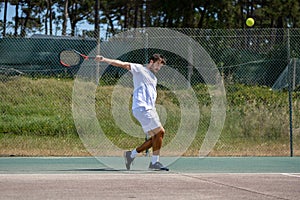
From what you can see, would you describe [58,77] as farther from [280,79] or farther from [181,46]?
[280,79]

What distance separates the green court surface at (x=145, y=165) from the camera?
12.3 m

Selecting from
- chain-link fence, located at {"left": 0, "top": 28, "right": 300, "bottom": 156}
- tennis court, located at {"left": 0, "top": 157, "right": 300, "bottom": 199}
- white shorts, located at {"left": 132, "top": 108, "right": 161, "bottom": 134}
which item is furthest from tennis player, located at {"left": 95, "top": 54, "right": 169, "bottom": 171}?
chain-link fence, located at {"left": 0, "top": 28, "right": 300, "bottom": 156}

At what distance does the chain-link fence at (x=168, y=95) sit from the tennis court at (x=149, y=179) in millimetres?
1830

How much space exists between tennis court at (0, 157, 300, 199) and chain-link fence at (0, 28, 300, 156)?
1.83 metres

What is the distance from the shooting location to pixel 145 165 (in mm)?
13125

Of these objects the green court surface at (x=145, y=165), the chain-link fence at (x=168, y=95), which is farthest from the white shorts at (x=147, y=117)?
the chain-link fence at (x=168, y=95)

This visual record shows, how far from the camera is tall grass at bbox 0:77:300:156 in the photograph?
1614cm

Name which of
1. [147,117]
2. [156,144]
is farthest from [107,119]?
[147,117]

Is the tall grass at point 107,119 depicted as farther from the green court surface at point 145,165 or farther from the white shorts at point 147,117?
the white shorts at point 147,117

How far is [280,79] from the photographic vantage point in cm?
1728

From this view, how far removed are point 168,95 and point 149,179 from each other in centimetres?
619

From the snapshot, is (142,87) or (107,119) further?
(107,119)

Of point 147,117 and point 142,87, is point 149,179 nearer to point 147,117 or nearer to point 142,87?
point 147,117

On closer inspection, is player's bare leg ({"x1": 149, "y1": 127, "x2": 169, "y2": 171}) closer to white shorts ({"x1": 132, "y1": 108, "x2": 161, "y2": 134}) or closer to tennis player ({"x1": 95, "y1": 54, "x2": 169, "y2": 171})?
tennis player ({"x1": 95, "y1": 54, "x2": 169, "y2": 171})
